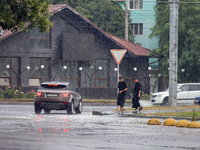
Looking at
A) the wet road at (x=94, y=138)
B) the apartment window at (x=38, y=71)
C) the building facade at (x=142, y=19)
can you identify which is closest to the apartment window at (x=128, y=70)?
the apartment window at (x=38, y=71)

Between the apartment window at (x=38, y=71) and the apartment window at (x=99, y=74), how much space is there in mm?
3991

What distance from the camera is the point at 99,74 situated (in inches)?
1617

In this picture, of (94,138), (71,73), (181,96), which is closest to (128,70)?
(71,73)

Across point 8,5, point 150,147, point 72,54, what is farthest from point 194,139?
point 72,54

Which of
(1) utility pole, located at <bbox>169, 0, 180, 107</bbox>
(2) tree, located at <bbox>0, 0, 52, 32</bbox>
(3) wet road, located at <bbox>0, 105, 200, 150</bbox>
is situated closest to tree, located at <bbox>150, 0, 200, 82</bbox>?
(1) utility pole, located at <bbox>169, 0, 180, 107</bbox>

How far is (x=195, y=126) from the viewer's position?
1403cm

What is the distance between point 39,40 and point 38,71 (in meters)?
2.51

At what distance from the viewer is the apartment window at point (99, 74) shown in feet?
134

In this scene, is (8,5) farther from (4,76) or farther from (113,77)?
(113,77)

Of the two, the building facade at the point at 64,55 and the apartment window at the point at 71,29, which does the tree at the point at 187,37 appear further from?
the apartment window at the point at 71,29

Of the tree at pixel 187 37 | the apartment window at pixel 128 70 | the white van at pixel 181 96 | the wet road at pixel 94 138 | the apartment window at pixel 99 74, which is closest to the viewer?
the wet road at pixel 94 138

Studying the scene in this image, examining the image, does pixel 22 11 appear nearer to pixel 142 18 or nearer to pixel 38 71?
pixel 38 71

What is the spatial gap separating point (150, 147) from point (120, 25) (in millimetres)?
41524

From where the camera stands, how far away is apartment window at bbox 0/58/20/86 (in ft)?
124
